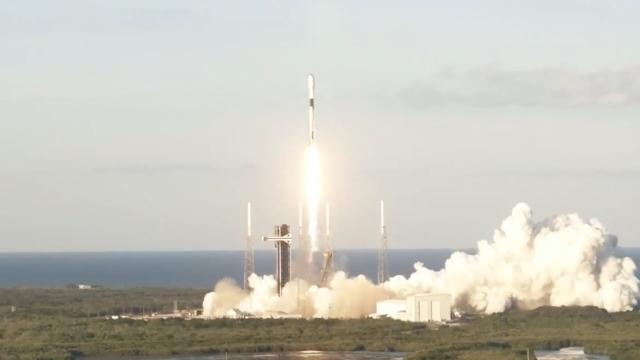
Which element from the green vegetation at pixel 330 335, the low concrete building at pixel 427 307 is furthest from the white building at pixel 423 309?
the green vegetation at pixel 330 335

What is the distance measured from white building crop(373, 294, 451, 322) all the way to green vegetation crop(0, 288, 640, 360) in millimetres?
2434

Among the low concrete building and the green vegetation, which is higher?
the low concrete building

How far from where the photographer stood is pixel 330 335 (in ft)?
314

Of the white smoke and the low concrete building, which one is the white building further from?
the white smoke

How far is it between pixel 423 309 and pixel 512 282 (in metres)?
8.95

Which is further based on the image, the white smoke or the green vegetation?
the white smoke

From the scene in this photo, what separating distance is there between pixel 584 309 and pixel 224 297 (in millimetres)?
25653

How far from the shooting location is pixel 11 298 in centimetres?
15500

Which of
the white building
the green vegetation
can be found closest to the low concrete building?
the white building

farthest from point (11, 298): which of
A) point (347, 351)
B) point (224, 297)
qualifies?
point (347, 351)

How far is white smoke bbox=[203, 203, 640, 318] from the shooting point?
10812 cm

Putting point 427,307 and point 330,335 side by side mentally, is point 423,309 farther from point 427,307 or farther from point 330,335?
point 330,335

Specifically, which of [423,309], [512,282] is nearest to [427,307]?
[423,309]

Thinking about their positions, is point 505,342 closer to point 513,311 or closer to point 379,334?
point 379,334
